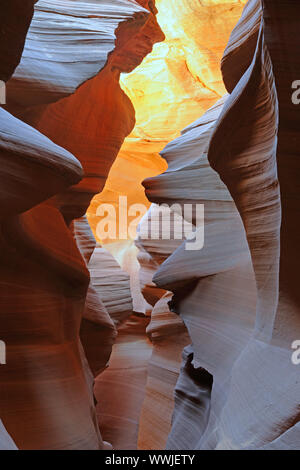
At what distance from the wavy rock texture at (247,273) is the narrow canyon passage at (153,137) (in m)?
1.82

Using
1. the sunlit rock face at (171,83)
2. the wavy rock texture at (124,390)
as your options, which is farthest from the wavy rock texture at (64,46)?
the wavy rock texture at (124,390)

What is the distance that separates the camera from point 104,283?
5.24m

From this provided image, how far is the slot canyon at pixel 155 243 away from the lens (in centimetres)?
179

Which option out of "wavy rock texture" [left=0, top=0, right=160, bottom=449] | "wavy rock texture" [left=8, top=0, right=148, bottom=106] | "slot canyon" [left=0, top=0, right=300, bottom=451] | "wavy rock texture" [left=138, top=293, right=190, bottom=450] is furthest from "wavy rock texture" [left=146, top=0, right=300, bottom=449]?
"wavy rock texture" [left=138, top=293, right=190, bottom=450]

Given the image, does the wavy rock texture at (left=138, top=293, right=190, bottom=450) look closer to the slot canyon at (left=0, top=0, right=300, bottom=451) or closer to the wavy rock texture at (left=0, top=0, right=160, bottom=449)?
A: the slot canyon at (left=0, top=0, right=300, bottom=451)

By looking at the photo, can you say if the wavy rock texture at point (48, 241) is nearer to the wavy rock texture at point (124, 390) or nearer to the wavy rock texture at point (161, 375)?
the wavy rock texture at point (161, 375)

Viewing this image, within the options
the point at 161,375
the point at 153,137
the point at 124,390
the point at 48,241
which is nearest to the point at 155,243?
the point at 161,375

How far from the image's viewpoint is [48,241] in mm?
2838

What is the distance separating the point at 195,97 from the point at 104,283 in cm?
340

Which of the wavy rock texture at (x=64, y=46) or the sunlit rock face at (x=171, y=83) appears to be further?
the sunlit rock face at (x=171, y=83)

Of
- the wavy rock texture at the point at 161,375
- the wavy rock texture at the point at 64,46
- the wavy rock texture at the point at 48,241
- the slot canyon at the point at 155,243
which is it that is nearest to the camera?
the slot canyon at the point at 155,243

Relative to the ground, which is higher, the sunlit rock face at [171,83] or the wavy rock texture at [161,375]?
the sunlit rock face at [171,83]

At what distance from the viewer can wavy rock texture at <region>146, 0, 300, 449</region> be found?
5.45 ft

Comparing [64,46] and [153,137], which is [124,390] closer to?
[64,46]
